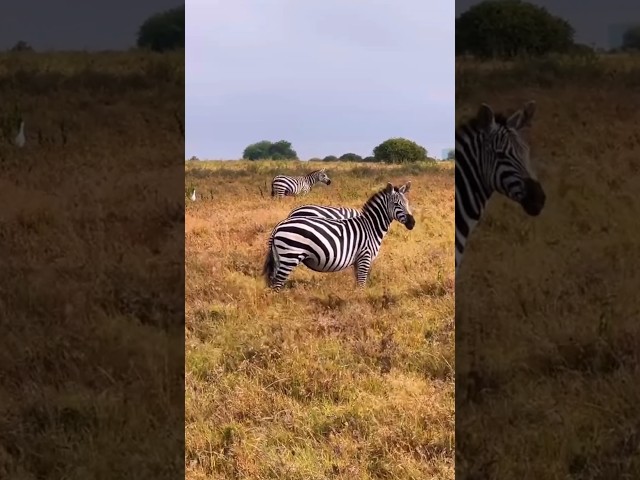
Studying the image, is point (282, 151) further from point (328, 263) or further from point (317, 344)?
point (317, 344)

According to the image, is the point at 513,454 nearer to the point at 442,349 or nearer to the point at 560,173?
the point at 442,349

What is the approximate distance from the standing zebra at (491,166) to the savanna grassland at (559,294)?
0.30 ft

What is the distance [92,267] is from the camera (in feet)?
12.7

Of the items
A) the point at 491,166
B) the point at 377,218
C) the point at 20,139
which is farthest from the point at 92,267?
the point at 491,166

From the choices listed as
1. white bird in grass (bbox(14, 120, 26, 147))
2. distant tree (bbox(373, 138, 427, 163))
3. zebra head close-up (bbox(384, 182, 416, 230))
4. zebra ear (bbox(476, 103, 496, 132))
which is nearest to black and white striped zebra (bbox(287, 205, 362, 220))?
zebra head close-up (bbox(384, 182, 416, 230))

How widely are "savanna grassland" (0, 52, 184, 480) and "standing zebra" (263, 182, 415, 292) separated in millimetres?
663

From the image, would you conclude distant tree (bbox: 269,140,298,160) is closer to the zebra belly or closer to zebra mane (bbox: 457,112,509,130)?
the zebra belly

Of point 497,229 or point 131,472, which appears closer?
point 131,472


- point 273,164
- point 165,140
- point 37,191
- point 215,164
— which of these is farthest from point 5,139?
point 273,164

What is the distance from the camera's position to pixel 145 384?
3.66m

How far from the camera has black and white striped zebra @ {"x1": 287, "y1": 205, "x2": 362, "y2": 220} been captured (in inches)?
154

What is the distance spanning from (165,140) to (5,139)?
1123 millimetres

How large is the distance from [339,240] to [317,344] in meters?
0.72

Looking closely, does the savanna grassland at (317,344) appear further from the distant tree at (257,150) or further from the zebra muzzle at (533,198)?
the zebra muzzle at (533,198)
